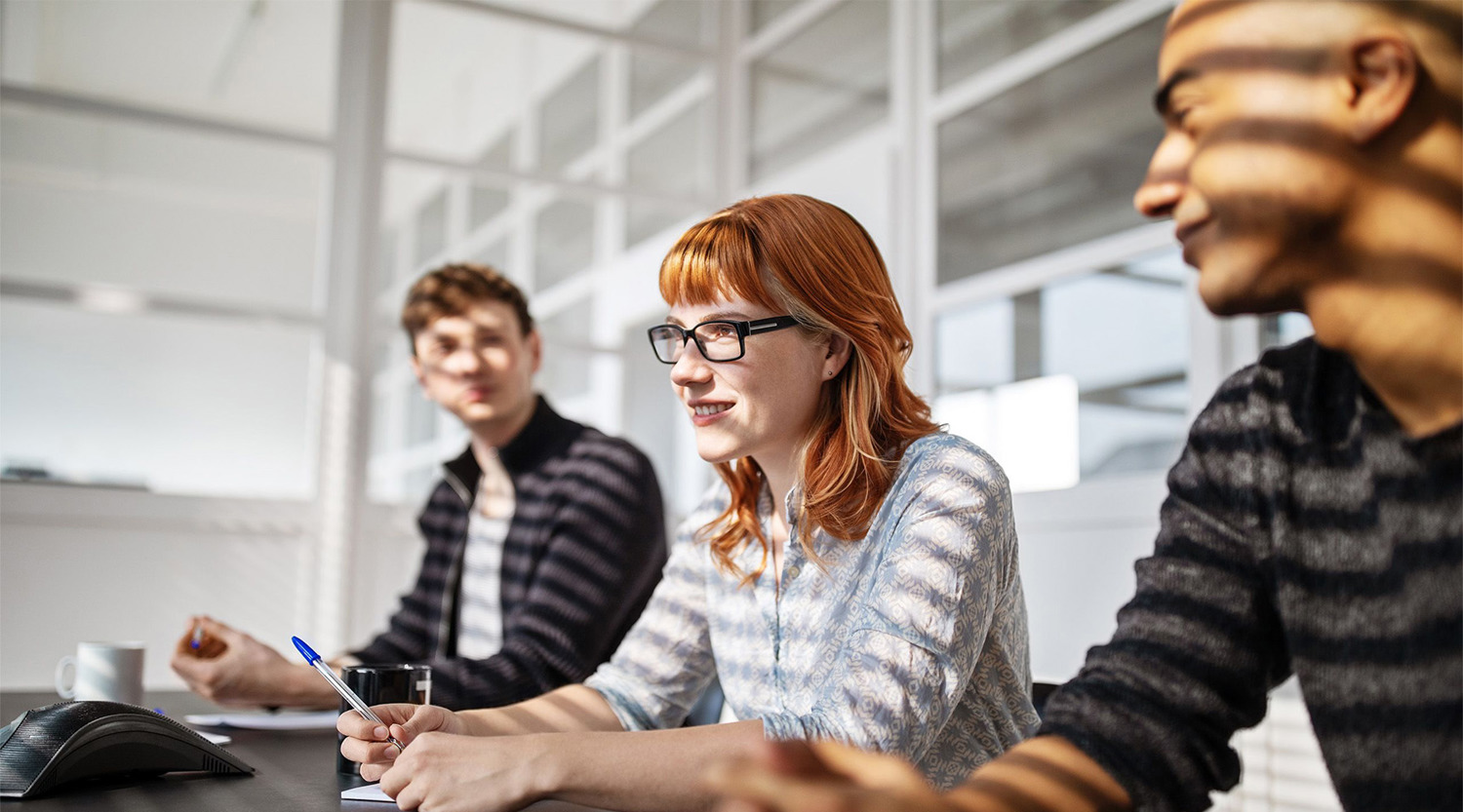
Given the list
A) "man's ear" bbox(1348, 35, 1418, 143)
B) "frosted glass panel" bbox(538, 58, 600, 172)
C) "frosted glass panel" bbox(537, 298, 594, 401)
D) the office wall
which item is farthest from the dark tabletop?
"frosted glass panel" bbox(538, 58, 600, 172)

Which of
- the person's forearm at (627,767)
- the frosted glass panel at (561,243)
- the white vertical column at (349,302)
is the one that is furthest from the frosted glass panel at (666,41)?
the person's forearm at (627,767)

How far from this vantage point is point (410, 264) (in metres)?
3.77

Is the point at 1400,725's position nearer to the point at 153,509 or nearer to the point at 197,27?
the point at 153,509

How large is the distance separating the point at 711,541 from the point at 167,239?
2.50 meters

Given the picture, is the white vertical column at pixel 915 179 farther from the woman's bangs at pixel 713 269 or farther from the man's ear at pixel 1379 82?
the man's ear at pixel 1379 82

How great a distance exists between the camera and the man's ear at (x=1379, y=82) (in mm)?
716

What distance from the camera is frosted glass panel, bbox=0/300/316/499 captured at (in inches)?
128

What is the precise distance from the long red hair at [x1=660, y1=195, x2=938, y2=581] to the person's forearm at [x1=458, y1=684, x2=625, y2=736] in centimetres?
28

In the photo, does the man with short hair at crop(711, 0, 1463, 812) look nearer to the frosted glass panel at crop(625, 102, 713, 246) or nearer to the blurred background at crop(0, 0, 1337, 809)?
the blurred background at crop(0, 0, 1337, 809)

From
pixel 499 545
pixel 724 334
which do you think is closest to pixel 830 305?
pixel 724 334

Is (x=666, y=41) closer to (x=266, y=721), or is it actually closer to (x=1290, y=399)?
(x=266, y=721)

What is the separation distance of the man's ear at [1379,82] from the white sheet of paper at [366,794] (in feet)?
3.03

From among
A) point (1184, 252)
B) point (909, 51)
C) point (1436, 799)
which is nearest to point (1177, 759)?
point (1436, 799)

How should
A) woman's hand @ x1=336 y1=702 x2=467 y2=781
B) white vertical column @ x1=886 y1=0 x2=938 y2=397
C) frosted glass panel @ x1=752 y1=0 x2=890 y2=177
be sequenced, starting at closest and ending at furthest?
woman's hand @ x1=336 y1=702 x2=467 y2=781
white vertical column @ x1=886 y1=0 x2=938 y2=397
frosted glass panel @ x1=752 y1=0 x2=890 y2=177
